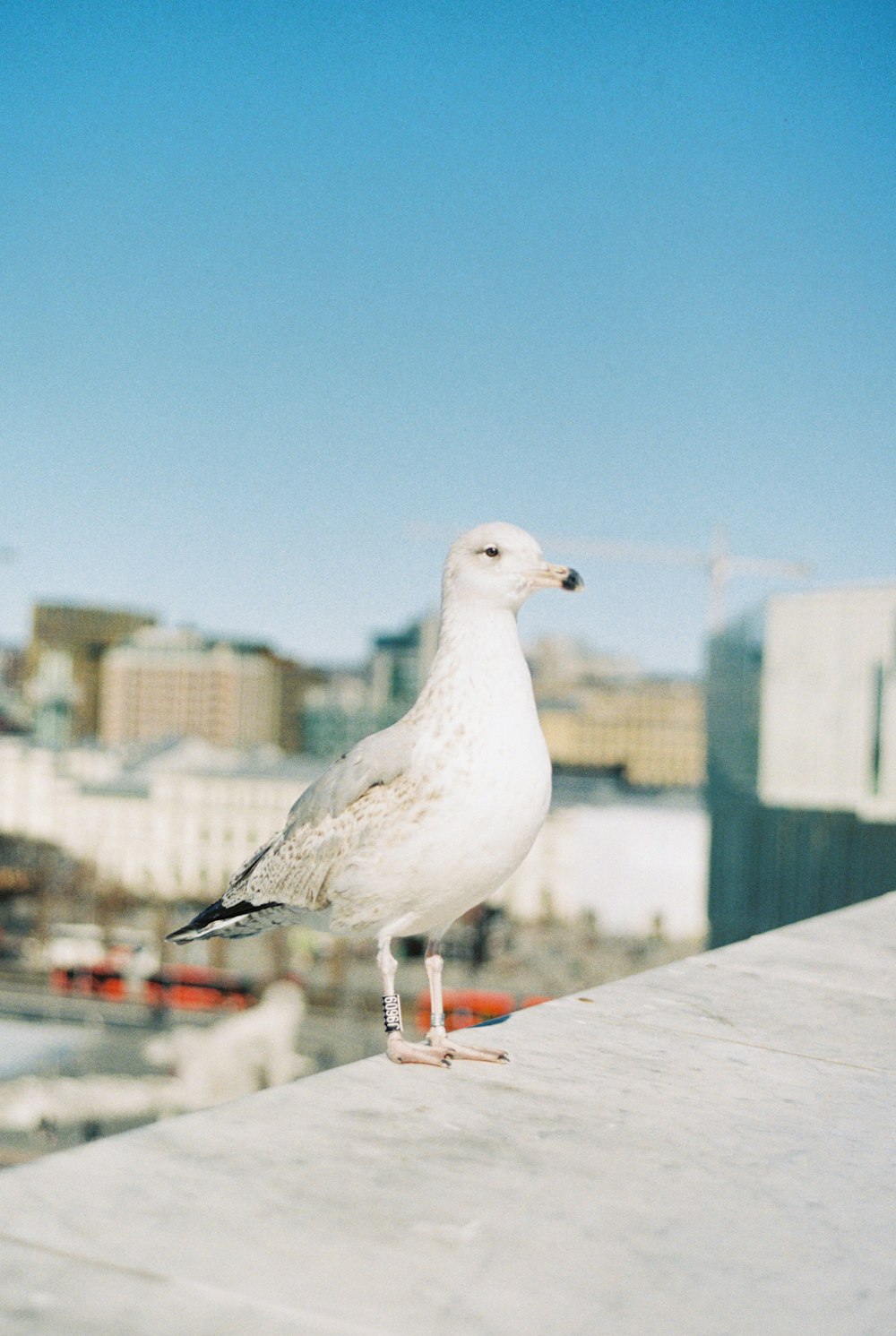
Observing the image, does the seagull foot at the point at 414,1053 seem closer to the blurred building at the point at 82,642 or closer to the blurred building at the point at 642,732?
the blurred building at the point at 82,642

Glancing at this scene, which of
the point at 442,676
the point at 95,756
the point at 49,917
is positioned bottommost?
the point at 49,917

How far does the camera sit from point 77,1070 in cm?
4138

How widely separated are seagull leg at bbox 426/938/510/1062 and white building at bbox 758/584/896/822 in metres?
20.6

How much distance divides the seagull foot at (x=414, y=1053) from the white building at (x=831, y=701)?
2075cm

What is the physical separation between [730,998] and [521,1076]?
3.86 feet

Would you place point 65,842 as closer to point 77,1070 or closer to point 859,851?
point 77,1070

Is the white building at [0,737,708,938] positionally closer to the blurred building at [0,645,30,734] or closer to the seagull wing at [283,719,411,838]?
the blurred building at [0,645,30,734]

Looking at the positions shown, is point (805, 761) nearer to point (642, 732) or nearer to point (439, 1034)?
point (439, 1034)

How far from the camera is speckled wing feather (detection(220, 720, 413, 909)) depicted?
3.03 metres

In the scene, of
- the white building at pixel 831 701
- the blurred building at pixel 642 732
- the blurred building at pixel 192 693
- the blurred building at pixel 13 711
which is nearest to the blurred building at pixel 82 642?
the blurred building at pixel 192 693

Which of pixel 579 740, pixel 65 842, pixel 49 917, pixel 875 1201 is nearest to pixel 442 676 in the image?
pixel 875 1201

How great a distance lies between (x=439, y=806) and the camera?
9.61 ft

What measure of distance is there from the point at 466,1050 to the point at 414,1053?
0.12 metres

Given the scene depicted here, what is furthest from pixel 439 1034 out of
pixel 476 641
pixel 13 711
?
pixel 13 711
